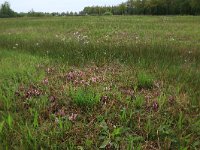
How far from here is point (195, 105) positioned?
5.23 meters

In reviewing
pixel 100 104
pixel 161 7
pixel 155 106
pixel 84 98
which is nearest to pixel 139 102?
pixel 155 106

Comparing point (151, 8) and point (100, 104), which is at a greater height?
point (151, 8)

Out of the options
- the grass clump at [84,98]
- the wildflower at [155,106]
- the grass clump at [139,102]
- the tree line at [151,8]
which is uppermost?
the tree line at [151,8]

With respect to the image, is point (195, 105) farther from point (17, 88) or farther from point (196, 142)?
point (17, 88)

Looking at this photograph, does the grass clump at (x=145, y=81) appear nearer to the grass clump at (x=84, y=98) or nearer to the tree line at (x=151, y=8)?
the grass clump at (x=84, y=98)

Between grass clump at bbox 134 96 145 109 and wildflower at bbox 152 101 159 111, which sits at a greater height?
grass clump at bbox 134 96 145 109

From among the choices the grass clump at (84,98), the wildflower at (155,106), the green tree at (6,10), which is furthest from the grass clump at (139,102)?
the green tree at (6,10)

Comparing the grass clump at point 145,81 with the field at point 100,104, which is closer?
the field at point 100,104

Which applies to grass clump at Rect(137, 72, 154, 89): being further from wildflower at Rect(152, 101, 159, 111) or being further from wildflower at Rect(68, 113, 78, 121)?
wildflower at Rect(68, 113, 78, 121)

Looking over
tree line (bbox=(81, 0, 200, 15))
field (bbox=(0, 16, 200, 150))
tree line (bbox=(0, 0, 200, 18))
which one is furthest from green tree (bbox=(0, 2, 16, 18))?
field (bbox=(0, 16, 200, 150))

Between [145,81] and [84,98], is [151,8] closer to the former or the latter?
[145,81]

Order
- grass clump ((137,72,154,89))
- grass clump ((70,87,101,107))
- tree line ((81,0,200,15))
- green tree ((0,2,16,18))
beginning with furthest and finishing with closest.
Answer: green tree ((0,2,16,18)), tree line ((81,0,200,15)), grass clump ((137,72,154,89)), grass clump ((70,87,101,107))

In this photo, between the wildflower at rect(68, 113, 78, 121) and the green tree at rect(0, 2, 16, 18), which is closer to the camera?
the wildflower at rect(68, 113, 78, 121)

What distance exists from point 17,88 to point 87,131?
2.08 metres
